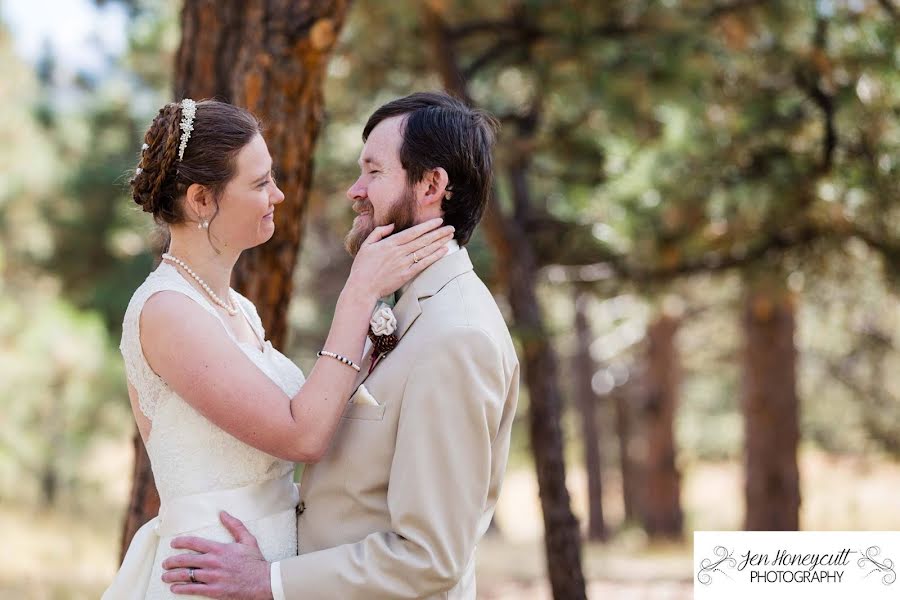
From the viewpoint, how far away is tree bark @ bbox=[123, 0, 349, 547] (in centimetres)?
340

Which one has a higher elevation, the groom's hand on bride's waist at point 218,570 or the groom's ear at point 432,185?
the groom's ear at point 432,185

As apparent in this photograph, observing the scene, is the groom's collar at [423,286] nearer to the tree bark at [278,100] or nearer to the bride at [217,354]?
the bride at [217,354]

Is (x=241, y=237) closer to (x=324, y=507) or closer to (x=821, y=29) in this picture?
(x=324, y=507)

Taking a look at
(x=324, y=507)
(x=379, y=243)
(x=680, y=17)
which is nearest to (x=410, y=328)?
(x=379, y=243)

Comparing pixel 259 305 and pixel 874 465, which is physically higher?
pixel 874 465

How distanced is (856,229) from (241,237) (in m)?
5.35

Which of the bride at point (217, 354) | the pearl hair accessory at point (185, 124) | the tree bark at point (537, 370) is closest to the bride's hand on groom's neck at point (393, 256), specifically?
the bride at point (217, 354)

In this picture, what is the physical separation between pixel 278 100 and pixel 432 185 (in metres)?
1.18

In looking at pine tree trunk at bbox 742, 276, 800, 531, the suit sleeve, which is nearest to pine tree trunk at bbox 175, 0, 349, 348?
the suit sleeve

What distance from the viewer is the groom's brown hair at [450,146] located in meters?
2.42

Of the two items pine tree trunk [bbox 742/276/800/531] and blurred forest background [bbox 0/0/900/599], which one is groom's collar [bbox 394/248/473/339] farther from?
pine tree trunk [bbox 742/276/800/531]

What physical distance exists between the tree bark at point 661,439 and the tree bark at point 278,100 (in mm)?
11377

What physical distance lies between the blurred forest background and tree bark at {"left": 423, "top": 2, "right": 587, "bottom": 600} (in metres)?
0.02

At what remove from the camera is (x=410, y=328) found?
233cm
